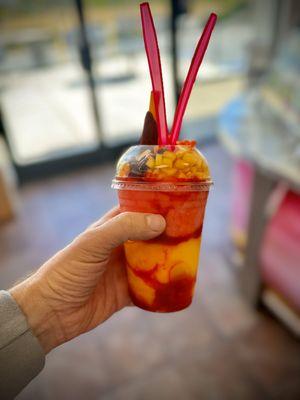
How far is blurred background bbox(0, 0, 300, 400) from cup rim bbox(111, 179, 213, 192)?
0.81m

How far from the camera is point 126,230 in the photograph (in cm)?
58

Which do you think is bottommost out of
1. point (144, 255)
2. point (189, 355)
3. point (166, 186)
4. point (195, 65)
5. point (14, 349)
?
point (189, 355)

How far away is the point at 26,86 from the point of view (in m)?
3.38

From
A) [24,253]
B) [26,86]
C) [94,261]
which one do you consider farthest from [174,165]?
[26,86]

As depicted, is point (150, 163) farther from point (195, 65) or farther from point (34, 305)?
point (34, 305)

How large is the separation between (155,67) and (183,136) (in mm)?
3319

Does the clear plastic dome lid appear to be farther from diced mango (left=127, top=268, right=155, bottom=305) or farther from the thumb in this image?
diced mango (left=127, top=268, right=155, bottom=305)

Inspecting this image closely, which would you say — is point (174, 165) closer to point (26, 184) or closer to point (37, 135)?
point (26, 184)

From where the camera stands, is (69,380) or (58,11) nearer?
(69,380)

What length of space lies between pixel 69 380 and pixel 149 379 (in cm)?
35

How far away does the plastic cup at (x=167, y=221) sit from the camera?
567 millimetres

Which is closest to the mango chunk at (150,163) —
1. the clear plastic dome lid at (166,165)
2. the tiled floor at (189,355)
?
the clear plastic dome lid at (166,165)

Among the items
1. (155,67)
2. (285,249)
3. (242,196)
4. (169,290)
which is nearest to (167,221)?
(169,290)

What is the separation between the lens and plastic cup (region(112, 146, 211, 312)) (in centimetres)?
57
